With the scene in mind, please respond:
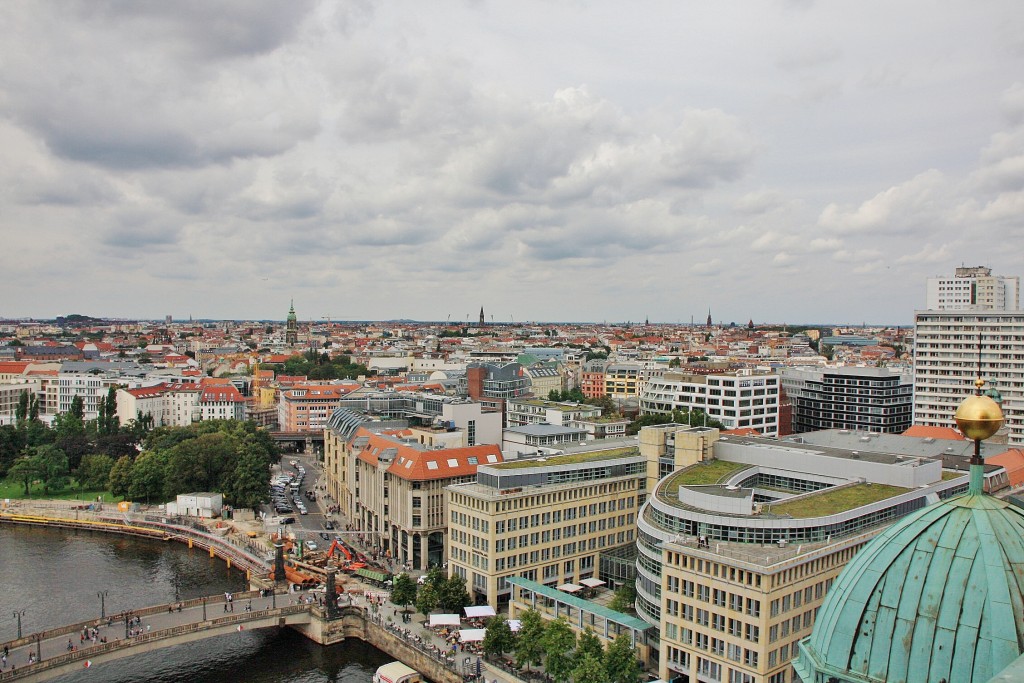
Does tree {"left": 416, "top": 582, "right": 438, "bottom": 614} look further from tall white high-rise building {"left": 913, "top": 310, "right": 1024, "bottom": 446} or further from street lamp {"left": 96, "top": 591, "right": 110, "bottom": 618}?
tall white high-rise building {"left": 913, "top": 310, "right": 1024, "bottom": 446}

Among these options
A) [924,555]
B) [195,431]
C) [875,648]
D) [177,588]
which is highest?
[924,555]

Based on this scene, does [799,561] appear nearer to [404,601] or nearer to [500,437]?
[404,601]

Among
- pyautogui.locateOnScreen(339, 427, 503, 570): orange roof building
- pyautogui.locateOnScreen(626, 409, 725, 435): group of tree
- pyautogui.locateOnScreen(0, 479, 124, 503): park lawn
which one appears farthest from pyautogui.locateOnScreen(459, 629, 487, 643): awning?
pyautogui.locateOnScreen(0, 479, 124, 503): park lawn

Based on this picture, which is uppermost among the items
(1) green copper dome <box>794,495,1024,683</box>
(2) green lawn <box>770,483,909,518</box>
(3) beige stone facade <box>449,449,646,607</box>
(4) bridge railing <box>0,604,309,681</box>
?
(1) green copper dome <box>794,495,1024,683</box>

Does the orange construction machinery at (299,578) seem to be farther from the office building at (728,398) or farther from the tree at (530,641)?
the office building at (728,398)

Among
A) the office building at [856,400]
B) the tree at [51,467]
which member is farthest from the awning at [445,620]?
the office building at [856,400]

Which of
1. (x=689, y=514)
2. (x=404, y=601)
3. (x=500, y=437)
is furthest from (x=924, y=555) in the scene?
(x=500, y=437)
